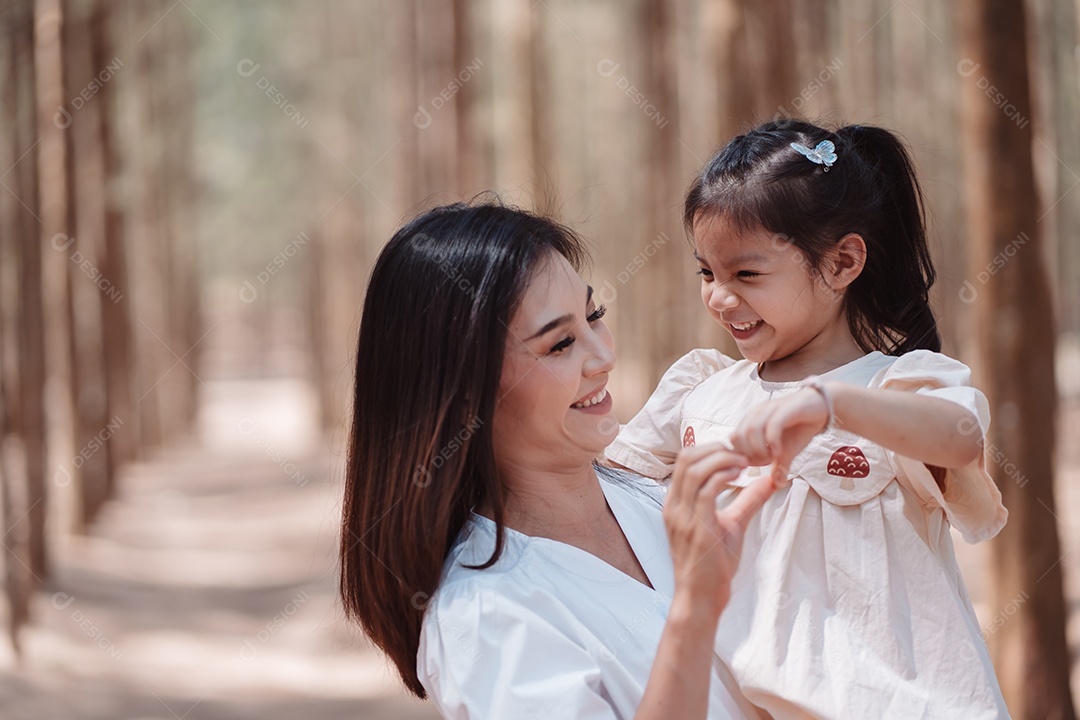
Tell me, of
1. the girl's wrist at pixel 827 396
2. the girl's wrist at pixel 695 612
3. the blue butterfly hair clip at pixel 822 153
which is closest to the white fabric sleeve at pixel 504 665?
the girl's wrist at pixel 695 612

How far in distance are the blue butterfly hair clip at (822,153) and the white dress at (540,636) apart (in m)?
0.80

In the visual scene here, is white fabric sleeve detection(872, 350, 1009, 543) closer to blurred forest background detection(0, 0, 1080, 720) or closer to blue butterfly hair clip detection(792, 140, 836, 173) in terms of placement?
blue butterfly hair clip detection(792, 140, 836, 173)

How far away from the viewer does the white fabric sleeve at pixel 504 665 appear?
177 cm

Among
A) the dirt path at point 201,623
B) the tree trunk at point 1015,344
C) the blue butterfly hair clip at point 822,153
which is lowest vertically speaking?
the dirt path at point 201,623

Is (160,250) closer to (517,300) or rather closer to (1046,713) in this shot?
(1046,713)

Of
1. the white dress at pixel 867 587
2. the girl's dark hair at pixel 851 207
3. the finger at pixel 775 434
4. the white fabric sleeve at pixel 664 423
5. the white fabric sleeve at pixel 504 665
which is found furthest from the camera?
the white fabric sleeve at pixel 664 423

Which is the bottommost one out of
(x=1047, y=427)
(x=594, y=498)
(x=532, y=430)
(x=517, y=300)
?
(x=1047, y=427)

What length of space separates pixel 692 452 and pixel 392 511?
577 mm

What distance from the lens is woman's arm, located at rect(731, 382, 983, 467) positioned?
64.7 inches

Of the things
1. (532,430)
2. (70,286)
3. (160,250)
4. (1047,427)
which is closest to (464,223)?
(532,430)

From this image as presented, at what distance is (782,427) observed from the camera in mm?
1628

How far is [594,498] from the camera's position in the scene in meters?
2.26

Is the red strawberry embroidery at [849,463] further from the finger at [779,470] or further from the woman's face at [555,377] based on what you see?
the woman's face at [555,377]

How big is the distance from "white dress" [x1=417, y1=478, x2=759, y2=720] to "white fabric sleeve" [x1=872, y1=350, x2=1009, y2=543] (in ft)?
1.55
